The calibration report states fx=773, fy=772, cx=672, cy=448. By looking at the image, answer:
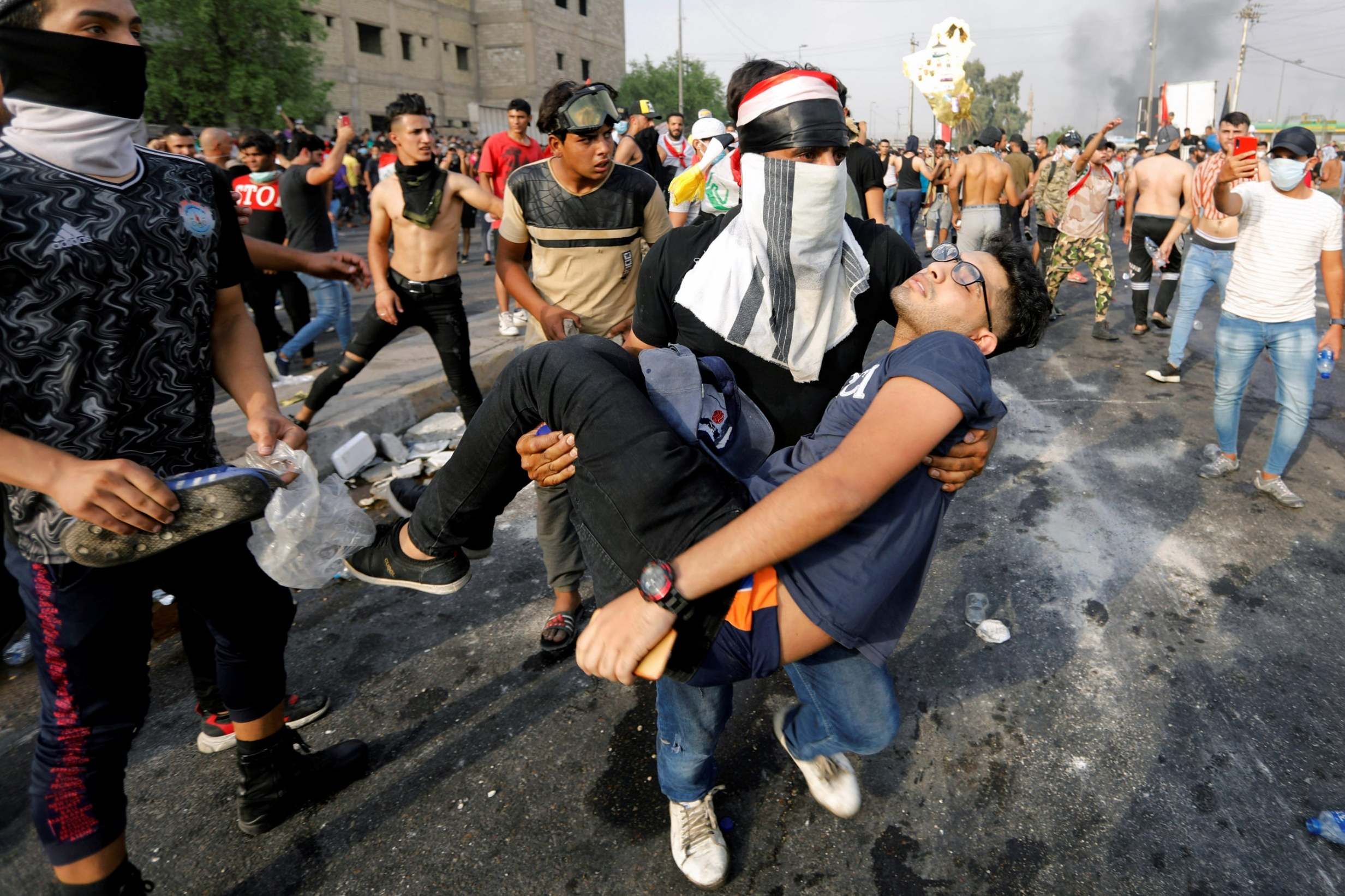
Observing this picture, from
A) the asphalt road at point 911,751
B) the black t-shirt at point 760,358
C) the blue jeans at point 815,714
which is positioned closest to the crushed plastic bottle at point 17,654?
the asphalt road at point 911,751

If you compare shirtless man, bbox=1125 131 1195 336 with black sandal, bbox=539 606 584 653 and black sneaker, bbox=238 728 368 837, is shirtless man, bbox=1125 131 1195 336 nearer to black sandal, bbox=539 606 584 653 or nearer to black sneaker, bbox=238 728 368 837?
black sandal, bbox=539 606 584 653

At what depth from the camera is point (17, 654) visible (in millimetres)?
3045

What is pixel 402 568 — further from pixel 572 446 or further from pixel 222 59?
pixel 222 59

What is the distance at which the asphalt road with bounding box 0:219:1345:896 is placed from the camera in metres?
2.10

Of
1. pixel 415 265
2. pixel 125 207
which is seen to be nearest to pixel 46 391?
pixel 125 207

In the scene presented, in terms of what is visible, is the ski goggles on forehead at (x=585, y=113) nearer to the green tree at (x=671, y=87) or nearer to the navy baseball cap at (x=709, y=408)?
the navy baseball cap at (x=709, y=408)

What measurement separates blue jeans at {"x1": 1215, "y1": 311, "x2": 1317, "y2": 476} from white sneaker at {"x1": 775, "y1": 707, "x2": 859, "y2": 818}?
356 centimetres

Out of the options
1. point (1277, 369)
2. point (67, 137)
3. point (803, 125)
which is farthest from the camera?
point (1277, 369)

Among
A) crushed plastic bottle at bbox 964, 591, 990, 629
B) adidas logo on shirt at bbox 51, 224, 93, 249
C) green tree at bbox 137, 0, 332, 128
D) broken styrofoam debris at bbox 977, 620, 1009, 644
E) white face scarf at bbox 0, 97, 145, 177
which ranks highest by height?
green tree at bbox 137, 0, 332, 128

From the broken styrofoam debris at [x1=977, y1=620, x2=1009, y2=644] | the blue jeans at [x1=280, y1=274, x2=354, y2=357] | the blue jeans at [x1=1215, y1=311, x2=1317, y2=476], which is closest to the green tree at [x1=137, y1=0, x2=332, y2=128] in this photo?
Result: the blue jeans at [x1=280, y1=274, x2=354, y2=357]

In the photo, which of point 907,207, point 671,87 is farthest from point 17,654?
point 671,87

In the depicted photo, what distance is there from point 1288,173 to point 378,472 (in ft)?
18.0

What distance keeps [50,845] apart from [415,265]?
11.5ft

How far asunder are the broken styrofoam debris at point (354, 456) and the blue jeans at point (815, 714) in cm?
340
